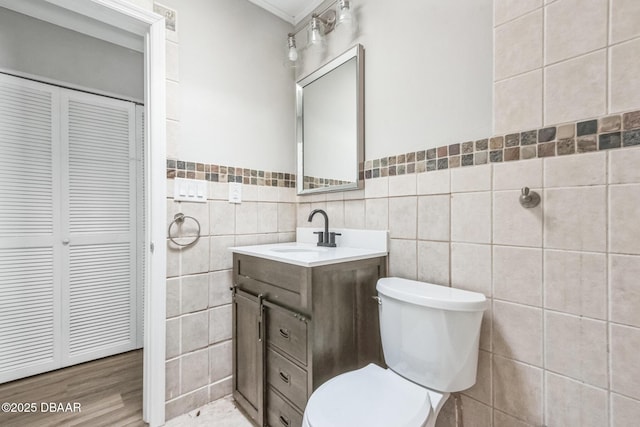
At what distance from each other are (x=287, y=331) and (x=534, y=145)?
3.83ft

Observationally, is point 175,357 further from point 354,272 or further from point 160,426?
point 354,272

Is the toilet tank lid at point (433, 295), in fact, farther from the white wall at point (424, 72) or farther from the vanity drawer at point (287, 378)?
the white wall at point (424, 72)

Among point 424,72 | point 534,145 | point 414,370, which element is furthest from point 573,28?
point 414,370

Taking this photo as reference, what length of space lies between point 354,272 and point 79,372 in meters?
2.14

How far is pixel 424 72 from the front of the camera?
4.08ft

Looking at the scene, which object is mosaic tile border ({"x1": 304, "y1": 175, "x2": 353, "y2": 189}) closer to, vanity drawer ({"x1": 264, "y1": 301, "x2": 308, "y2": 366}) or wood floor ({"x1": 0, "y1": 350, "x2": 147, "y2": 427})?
vanity drawer ({"x1": 264, "y1": 301, "x2": 308, "y2": 366})

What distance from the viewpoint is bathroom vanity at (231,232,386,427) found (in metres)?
1.10

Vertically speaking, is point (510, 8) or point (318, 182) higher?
point (510, 8)

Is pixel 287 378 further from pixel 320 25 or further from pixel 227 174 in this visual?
pixel 320 25

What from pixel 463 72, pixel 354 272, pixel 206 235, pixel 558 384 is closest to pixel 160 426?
pixel 206 235

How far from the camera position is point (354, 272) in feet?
4.11

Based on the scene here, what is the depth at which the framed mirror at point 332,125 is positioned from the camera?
152 centimetres

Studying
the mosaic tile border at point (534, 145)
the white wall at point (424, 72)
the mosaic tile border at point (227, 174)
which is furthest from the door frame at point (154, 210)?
the mosaic tile border at point (534, 145)

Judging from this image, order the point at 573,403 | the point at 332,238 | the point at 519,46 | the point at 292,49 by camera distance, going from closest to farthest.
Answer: the point at 573,403, the point at 519,46, the point at 332,238, the point at 292,49
